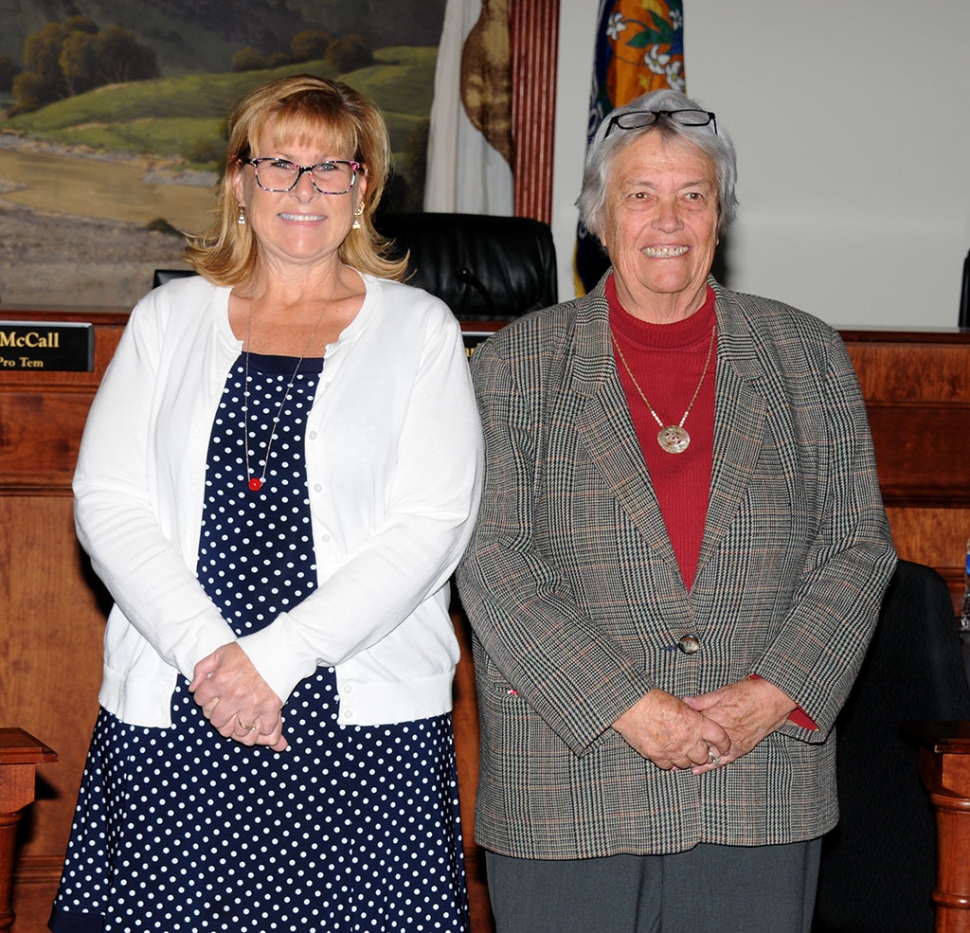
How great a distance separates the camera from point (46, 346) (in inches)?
96.7

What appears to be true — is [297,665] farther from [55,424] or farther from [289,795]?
[55,424]

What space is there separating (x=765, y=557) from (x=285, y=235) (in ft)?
2.62

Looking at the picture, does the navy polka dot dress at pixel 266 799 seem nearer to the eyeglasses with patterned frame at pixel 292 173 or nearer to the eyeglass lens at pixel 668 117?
the eyeglasses with patterned frame at pixel 292 173

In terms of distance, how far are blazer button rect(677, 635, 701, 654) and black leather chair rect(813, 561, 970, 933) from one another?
424mm

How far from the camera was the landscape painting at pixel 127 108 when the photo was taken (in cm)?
520

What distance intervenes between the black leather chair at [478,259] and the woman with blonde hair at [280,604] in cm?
228

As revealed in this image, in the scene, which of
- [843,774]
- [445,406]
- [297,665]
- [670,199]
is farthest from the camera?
[843,774]

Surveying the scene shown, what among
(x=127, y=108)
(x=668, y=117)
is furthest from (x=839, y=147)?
(x=668, y=117)

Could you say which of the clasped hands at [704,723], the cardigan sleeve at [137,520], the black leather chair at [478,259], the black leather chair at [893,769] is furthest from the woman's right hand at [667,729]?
the black leather chair at [478,259]

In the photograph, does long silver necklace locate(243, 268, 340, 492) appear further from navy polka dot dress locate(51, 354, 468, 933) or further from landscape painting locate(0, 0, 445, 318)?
landscape painting locate(0, 0, 445, 318)

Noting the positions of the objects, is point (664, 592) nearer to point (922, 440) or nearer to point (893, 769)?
point (893, 769)

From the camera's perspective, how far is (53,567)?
246 cm

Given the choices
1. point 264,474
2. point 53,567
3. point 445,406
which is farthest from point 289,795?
point 53,567

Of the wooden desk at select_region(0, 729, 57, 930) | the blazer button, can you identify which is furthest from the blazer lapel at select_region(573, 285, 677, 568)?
the wooden desk at select_region(0, 729, 57, 930)
